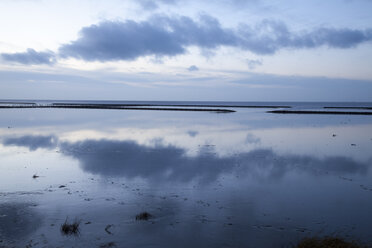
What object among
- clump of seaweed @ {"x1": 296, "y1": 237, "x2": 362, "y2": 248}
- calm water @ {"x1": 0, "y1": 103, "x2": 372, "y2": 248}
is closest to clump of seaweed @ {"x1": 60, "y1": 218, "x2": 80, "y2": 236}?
calm water @ {"x1": 0, "y1": 103, "x2": 372, "y2": 248}

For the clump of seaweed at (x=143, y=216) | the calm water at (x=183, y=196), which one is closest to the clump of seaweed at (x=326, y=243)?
the calm water at (x=183, y=196)

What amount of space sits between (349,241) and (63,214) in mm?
9845

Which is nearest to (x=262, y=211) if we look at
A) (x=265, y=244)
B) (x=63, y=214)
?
(x=265, y=244)

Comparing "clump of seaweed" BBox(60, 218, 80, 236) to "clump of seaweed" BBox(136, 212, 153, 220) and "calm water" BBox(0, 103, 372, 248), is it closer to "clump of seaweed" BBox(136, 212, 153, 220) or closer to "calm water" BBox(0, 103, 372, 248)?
"calm water" BBox(0, 103, 372, 248)

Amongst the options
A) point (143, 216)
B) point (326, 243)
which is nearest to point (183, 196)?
point (143, 216)

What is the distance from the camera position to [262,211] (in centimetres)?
1175

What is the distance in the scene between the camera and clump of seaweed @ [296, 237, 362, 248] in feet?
27.7

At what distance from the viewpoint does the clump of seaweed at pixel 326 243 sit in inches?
333

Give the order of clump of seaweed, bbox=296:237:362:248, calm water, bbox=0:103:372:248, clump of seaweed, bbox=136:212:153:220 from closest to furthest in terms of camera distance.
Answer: clump of seaweed, bbox=296:237:362:248 → calm water, bbox=0:103:372:248 → clump of seaweed, bbox=136:212:153:220

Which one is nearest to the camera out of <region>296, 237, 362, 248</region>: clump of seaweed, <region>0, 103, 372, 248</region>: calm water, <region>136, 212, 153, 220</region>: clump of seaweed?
<region>296, 237, 362, 248</region>: clump of seaweed

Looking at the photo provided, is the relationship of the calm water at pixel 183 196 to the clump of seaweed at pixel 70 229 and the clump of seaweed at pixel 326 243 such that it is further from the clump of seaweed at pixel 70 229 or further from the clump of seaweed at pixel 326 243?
the clump of seaweed at pixel 326 243

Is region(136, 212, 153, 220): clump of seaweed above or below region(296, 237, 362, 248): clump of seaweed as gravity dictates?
below

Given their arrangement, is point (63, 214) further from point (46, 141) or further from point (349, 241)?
point (46, 141)

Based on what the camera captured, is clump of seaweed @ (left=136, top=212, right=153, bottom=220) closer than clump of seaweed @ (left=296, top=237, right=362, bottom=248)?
No
